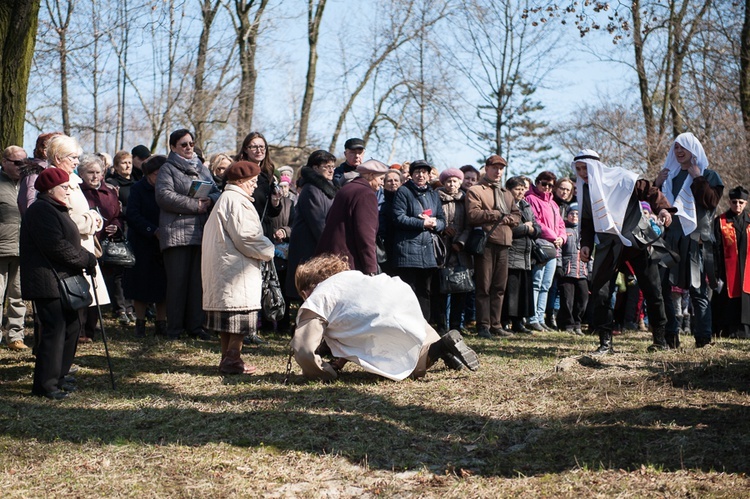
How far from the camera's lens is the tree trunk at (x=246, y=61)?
26.0m

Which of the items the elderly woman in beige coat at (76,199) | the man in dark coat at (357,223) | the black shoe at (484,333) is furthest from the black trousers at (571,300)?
the elderly woman in beige coat at (76,199)

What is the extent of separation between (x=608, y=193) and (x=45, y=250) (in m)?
5.23

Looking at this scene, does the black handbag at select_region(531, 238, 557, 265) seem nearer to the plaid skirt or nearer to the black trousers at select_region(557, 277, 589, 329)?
the black trousers at select_region(557, 277, 589, 329)

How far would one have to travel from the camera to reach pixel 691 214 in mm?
9570

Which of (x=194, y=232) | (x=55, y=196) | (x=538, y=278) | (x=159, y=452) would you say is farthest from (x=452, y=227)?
(x=159, y=452)

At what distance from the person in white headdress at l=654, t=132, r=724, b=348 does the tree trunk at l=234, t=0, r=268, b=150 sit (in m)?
17.4

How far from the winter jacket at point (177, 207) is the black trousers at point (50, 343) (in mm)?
2534

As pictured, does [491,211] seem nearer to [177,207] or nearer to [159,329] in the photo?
[177,207]

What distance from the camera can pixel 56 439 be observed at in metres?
5.73

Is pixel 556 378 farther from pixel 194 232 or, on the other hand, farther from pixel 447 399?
pixel 194 232

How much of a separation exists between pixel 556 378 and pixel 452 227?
3990 millimetres

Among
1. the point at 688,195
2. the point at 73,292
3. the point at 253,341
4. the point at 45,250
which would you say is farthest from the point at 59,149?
the point at 688,195

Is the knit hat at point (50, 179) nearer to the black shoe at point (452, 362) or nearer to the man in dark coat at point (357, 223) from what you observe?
the man in dark coat at point (357, 223)

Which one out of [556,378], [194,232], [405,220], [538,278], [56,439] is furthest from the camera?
[538,278]
